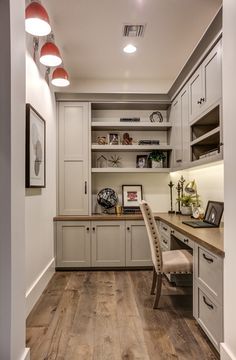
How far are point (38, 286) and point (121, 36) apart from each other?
2.87m

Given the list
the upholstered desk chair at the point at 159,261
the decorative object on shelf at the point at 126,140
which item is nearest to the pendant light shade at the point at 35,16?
the upholstered desk chair at the point at 159,261

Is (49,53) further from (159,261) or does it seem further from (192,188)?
(192,188)

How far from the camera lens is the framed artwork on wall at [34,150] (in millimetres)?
2588

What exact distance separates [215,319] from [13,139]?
175 cm

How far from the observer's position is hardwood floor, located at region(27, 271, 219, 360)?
6.72ft

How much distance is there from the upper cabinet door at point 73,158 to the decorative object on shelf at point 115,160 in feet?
1.57

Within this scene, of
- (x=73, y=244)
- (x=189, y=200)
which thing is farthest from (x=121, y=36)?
(x=73, y=244)

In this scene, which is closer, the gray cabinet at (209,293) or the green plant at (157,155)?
the gray cabinet at (209,293)

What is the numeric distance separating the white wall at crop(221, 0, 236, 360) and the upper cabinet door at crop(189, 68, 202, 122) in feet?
3.64

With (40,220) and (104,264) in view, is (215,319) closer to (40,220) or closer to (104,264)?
(40,220)

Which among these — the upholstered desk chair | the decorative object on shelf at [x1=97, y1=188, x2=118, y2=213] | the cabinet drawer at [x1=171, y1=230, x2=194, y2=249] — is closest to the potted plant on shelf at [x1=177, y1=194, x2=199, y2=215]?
the cabinet drawer at [x1=171, y1=230, x2=194, y2=249]

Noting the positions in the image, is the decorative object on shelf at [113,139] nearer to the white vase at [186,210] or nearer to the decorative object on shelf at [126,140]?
the decorative object on shelf at [126,140]

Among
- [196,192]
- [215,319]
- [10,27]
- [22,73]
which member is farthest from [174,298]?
[10,27]

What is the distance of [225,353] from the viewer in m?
1.78
